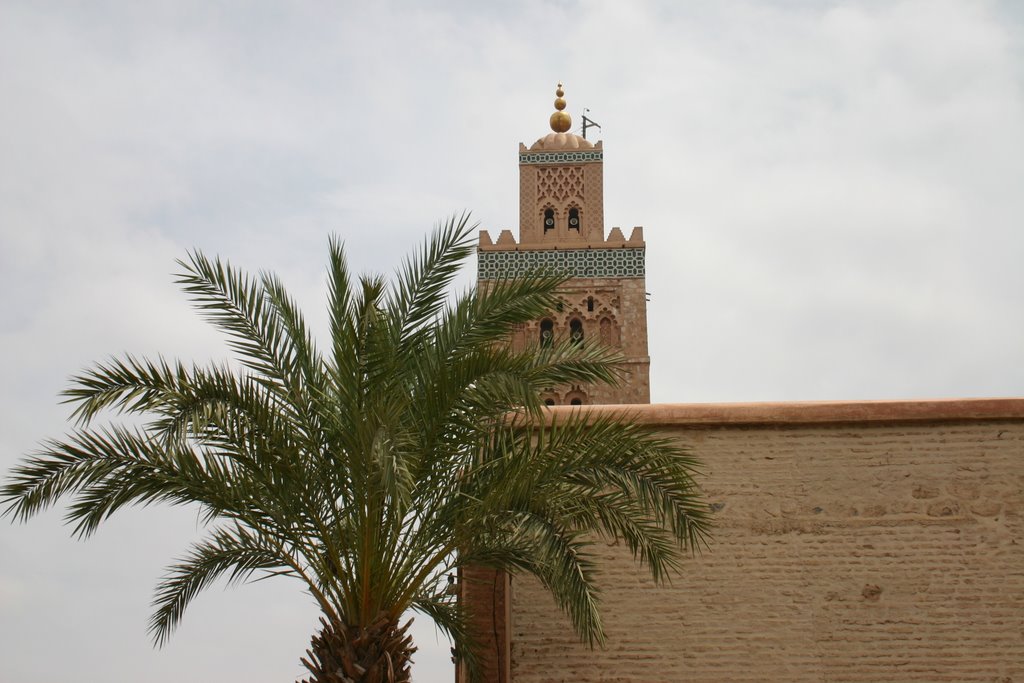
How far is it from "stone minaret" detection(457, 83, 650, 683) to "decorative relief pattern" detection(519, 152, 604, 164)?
2 centimetres

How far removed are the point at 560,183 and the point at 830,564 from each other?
14.9 metres

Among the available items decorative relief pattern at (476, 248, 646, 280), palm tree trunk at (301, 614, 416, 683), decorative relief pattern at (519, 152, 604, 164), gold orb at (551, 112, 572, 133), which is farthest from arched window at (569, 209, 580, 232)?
palm tree trunk at (301, 614, 416, 683)

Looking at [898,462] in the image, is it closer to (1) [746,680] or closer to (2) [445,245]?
(1) [746,680]

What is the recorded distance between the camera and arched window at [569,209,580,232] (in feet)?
73.0

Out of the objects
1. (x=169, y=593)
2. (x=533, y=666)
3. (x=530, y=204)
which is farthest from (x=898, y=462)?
(x=530, y=204)

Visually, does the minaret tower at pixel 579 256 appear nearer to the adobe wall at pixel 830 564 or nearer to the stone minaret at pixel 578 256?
the stone minaret at pixel 578 256

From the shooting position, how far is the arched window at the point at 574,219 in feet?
73.0

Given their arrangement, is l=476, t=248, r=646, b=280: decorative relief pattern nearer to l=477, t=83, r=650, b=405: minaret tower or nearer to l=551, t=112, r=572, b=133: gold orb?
l=477, t=83, r=650, b=405: minaret tower

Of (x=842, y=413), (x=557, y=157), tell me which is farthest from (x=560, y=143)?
(x=842, y=413)

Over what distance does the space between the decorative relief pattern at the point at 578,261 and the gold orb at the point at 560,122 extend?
→ 3282mm

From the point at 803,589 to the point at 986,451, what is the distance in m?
1.91

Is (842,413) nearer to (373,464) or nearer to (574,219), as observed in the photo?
(373,464)

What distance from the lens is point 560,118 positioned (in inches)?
927

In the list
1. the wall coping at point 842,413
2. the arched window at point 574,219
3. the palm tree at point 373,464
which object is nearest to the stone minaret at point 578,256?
the arched window at point 574,219
